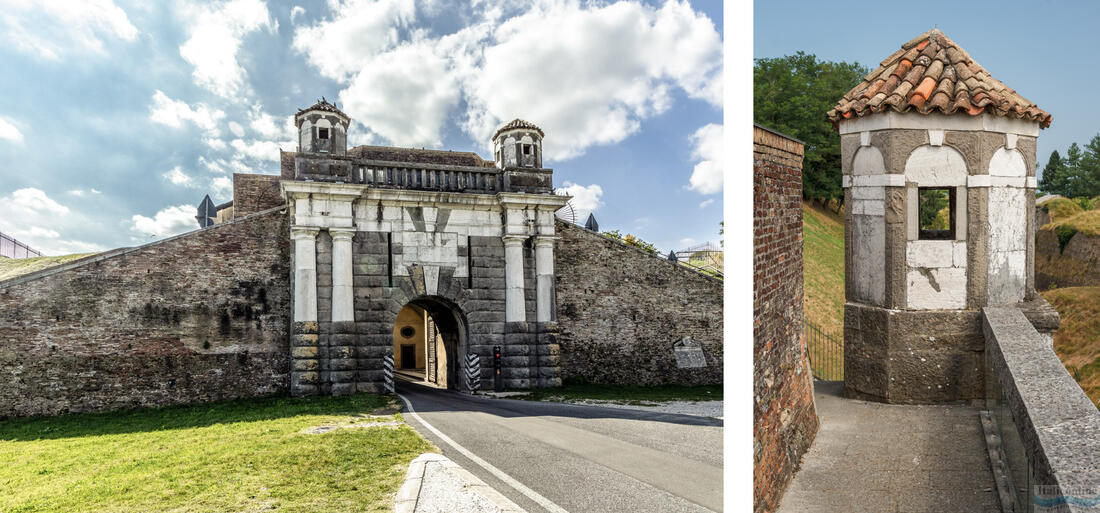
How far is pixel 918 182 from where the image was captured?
5.04 m

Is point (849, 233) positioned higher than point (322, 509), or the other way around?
point (849, 233)

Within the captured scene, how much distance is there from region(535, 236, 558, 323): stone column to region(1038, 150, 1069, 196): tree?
7.95 m

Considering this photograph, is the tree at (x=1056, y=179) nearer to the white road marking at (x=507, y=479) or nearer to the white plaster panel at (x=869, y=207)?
the white plaster panel at (x=869, y=207)

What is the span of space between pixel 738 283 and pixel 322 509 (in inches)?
119

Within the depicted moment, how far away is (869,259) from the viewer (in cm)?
525

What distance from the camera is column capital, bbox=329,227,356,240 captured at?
10.0 metres

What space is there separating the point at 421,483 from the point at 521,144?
811 centimetres

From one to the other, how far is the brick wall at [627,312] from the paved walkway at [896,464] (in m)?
7.52

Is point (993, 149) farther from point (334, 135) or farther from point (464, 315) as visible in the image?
point (334, 135)

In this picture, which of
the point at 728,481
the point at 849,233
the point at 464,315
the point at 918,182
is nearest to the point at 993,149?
the point at 918,182

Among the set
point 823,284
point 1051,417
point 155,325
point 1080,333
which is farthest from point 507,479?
point 155,325

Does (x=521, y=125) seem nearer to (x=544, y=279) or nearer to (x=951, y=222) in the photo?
(x=544, y=279)

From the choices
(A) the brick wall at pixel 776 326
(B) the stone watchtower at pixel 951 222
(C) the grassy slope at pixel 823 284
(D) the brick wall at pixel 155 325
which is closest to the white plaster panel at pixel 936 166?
(B) the stone watchtower at pixel 951 222

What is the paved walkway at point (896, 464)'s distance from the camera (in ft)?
11.9
